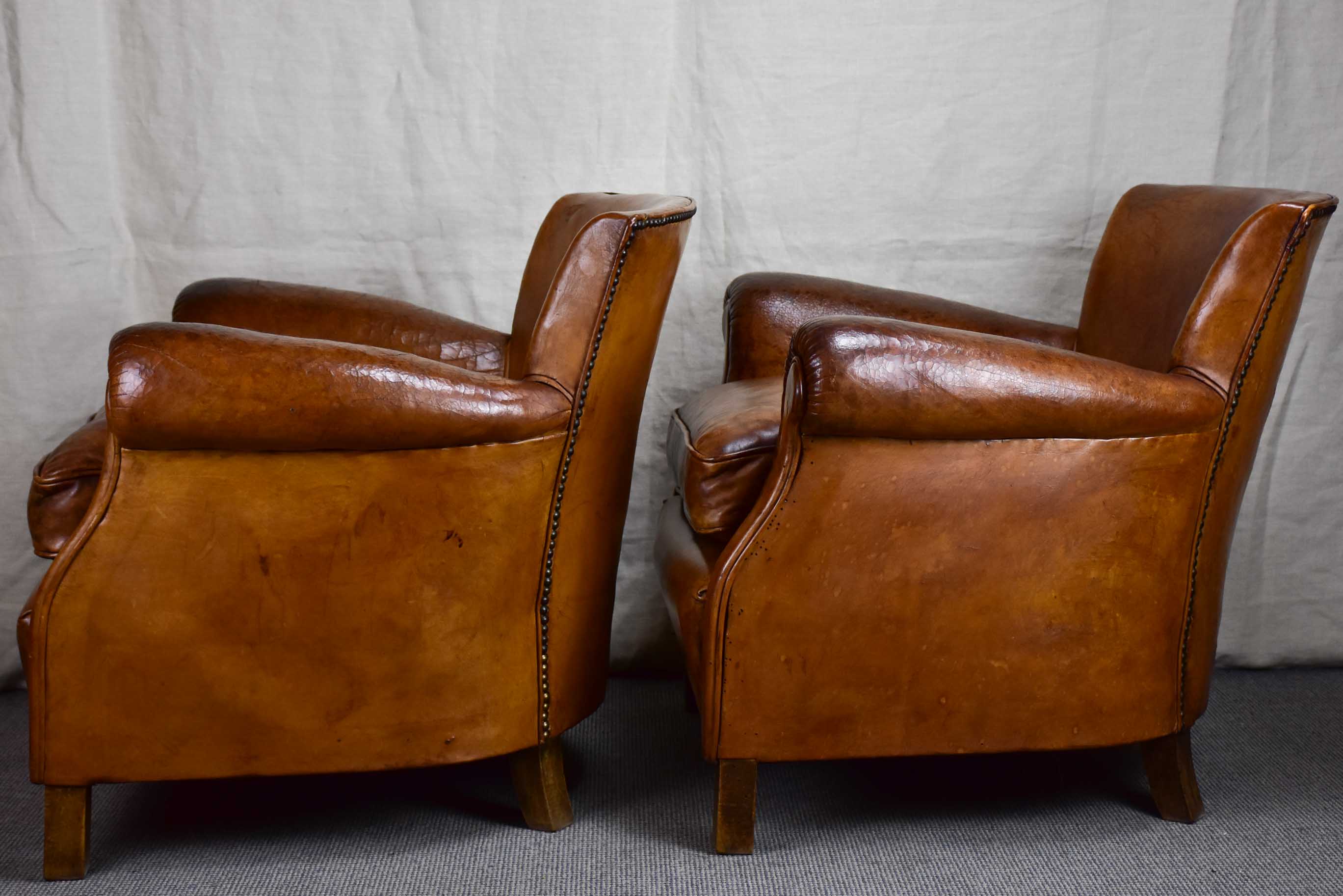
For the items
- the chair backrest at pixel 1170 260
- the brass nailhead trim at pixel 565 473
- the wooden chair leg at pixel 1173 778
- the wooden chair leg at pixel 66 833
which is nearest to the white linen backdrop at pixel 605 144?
the chair backrest at pixel 1170 260

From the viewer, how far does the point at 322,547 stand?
144 centimetres

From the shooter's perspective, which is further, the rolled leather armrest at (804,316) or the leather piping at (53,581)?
the rolled leather armrest at (804,316)

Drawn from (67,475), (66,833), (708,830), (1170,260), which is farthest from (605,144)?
(66,833)

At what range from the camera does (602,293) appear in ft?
4.99

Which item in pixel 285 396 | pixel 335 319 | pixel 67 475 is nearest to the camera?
pixel 285 396

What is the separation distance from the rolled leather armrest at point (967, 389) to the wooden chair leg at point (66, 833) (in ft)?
3.35

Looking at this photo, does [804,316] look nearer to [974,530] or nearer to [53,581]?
[974,530]

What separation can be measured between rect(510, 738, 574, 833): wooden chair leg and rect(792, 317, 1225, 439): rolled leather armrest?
0.61 metres

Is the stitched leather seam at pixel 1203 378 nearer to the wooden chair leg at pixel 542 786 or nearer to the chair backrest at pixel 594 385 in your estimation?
the chair backrest at pixel 594 385

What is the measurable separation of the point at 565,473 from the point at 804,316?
26.5 inches

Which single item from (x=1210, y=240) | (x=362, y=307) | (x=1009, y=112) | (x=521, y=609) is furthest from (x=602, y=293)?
(x=1009, y=112)

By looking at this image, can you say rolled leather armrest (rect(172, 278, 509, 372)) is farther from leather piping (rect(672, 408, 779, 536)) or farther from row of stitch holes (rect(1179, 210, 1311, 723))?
row of stitch holes (rect(1179, 210, 1311, 723))

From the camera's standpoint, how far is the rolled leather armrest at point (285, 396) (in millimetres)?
1332

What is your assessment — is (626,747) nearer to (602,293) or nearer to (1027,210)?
(602,293)
